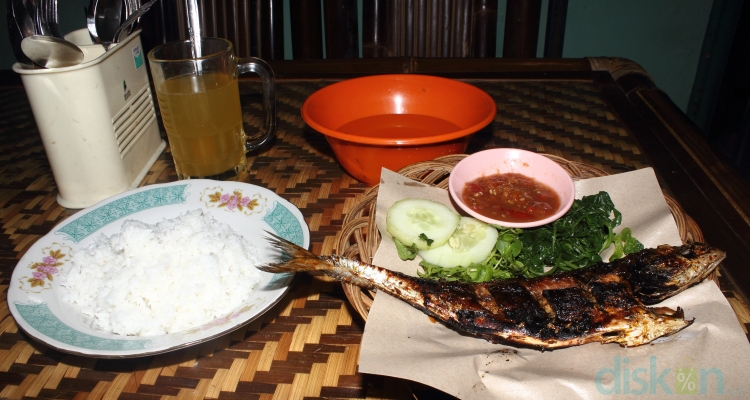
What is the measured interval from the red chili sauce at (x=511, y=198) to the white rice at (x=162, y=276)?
3.05 feet

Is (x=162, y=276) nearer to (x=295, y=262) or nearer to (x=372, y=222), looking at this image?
(x=295, y=262)

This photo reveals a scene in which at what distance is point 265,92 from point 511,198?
4.33ft

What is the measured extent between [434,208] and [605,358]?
805mm

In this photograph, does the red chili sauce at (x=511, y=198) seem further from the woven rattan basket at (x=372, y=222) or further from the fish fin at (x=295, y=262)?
the fish fin at (x=295, y=262)

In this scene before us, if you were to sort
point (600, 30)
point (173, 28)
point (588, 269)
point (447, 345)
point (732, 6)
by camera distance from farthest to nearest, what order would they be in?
point (600, 30)
point (732, 6)
point (173, 28)
point (588, 269)
point (447, 345)

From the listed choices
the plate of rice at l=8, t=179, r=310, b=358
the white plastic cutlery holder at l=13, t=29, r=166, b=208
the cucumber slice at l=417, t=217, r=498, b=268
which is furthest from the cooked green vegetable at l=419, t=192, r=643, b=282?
the white plastic cutlery holder at l=13, t=29, r=166, b=208

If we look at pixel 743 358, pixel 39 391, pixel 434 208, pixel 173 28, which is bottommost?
pixel 39 391

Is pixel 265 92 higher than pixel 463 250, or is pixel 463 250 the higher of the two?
pixel 265 92

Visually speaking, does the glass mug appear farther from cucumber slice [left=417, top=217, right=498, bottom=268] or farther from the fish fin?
cucumber slice [left=417, top=217, right=498, bottom=268]

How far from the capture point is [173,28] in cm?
421

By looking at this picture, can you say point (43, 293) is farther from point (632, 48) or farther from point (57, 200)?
point (632, 48)

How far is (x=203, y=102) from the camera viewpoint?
2223 mm

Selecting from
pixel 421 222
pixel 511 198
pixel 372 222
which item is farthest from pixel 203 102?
pixel 511 198

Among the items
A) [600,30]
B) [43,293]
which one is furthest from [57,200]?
[600,30]
